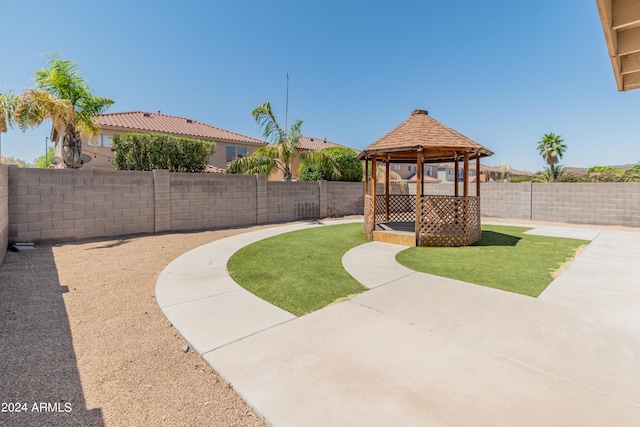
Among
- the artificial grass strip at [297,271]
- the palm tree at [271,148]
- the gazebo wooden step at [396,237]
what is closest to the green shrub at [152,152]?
the palm tree at [271,148]

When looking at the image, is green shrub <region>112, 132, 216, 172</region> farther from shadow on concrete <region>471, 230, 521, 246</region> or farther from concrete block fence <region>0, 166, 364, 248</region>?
shadow on concrete <region>471, 230, 521, 246</region>

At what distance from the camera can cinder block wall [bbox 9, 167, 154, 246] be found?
26.8 ft

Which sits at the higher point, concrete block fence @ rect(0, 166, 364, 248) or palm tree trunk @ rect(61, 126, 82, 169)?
palm tree trunk @ rect(61, 126, 82, 169)

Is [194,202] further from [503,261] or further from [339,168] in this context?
[503,261]

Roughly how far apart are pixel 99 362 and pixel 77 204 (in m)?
8.12

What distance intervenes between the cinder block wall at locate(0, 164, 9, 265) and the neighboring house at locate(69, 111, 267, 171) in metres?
14.3

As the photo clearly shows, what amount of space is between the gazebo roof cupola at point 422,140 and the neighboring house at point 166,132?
15.3 meters

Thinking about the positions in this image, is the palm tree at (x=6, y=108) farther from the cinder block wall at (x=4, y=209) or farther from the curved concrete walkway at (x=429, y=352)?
the curved concrete walkway at (x=429, y=352)

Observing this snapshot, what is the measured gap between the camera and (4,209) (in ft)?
23.4

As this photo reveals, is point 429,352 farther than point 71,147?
No

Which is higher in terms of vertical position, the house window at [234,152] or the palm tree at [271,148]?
the house window at [234,152]

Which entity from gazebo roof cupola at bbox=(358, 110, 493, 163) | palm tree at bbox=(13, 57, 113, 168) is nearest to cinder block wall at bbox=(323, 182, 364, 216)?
gazebo roof cupola at bbox=(358, 110, 493, 163)

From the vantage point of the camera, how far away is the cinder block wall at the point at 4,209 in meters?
6.72

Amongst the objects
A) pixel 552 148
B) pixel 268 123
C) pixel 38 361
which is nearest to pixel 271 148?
pixel 268 123
